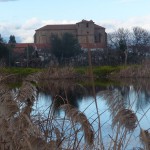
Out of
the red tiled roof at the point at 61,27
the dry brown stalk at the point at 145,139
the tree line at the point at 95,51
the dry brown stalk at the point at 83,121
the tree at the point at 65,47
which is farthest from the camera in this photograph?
the red tiled roof at the point at 61,27

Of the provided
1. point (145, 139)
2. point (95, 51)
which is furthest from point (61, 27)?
point (145, 139)

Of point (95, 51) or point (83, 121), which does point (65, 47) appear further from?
point (83, 121)

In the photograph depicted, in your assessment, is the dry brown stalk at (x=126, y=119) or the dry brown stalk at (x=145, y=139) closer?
the dry brown stalk at (x=145, y=139)

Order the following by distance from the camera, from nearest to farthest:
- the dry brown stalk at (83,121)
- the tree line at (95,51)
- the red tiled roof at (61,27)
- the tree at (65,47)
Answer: the dry brown stalk at (83,121) < the tree line at (95,51) < the tree at (65,47) < the red tiled roof at (61,27)

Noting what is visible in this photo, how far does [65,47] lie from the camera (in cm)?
3719

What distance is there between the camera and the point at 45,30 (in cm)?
7625

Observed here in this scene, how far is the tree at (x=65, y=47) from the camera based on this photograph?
36719mm

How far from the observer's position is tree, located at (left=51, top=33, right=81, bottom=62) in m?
36.7

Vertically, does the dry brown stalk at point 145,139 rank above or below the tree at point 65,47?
below

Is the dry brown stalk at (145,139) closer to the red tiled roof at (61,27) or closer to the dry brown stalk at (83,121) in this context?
the dry brown stalk at (83,121)

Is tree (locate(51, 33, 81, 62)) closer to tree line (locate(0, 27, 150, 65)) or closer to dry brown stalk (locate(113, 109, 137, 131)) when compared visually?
tree line (locate(0, 27, 150, 65))

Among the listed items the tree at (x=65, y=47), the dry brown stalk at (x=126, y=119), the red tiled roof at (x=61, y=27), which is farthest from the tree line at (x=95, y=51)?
the red tiled roof at (x=61, y=27)

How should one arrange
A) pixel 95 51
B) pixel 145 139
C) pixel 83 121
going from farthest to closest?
pixel 95 51, pixel 83 121, pixel 145 139

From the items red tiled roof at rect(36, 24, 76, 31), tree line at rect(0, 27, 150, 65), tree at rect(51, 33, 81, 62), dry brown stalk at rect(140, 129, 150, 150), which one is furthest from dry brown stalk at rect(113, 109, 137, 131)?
red tiled roof at rect(36, 24, 76, 31)
